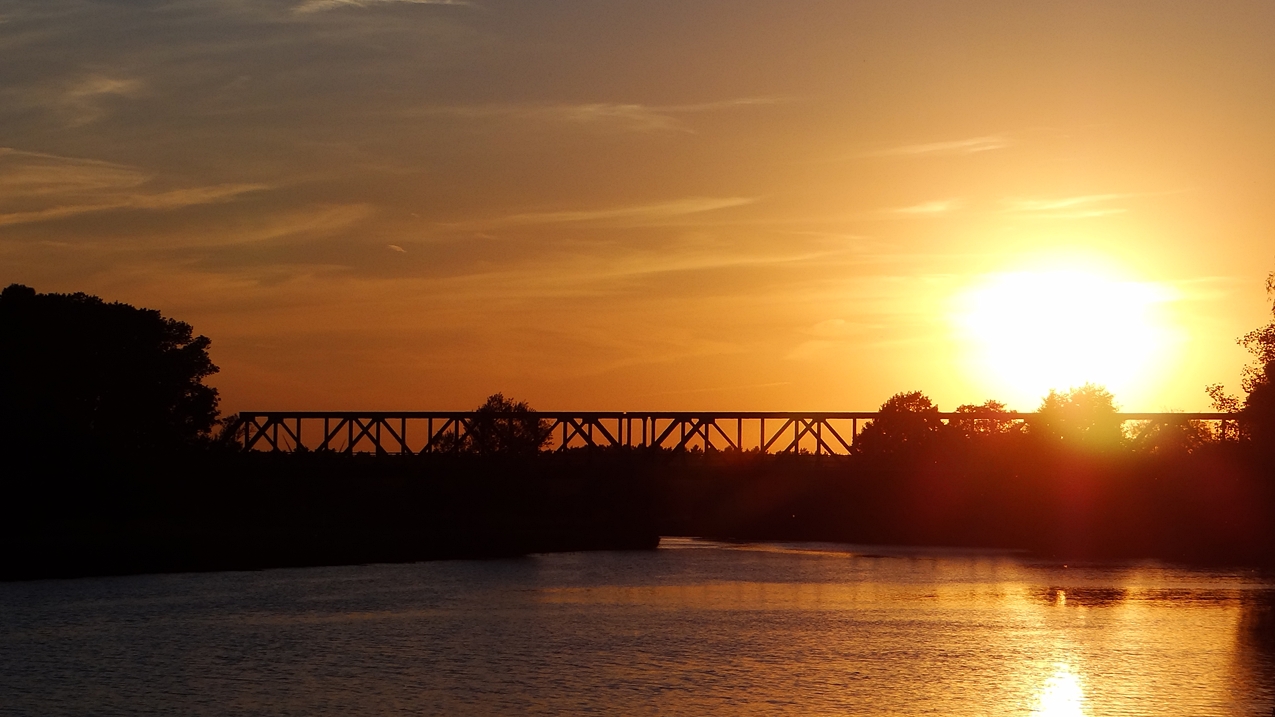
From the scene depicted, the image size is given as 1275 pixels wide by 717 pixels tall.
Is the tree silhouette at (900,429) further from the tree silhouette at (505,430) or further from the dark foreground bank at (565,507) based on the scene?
the tree silhouette at (505,430)

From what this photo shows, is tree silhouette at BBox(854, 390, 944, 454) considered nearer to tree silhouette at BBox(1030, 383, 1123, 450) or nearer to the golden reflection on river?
tree silhouette at BBox(1030, 383, 1123, 450)

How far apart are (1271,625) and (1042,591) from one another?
634 inches

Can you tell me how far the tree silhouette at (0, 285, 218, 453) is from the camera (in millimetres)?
91125

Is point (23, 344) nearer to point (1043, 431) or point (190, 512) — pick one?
point (190, 512)

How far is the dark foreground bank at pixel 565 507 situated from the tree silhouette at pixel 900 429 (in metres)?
11.1

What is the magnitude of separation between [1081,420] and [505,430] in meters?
49.3

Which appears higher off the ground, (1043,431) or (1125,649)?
(1043,431)

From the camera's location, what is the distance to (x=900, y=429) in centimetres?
17275

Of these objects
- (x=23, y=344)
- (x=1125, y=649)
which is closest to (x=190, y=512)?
(x=23, y=344)

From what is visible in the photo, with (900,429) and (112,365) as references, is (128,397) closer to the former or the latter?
(112,365)

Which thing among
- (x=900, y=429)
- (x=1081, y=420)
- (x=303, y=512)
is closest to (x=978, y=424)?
(x=900, y=429)

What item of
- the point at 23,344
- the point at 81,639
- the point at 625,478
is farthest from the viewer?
the point at 625,478

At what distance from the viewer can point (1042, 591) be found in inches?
2635

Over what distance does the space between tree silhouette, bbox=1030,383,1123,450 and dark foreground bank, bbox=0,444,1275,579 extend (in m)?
2.06
